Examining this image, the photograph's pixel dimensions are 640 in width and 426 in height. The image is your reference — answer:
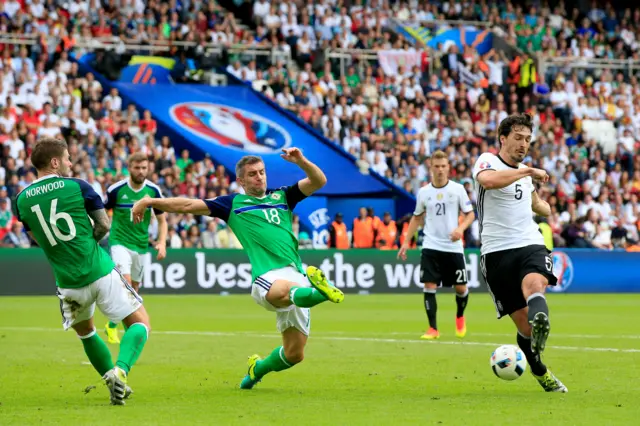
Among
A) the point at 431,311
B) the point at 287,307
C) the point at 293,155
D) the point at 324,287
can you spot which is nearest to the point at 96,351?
the point at 287,307

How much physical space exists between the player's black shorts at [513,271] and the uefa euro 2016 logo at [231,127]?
24.9 m

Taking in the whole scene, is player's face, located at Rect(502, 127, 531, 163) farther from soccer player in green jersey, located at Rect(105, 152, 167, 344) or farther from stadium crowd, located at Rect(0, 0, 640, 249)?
stadium crowd, located at Rect(0, 0, 640, 249)

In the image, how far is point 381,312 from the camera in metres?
22.8

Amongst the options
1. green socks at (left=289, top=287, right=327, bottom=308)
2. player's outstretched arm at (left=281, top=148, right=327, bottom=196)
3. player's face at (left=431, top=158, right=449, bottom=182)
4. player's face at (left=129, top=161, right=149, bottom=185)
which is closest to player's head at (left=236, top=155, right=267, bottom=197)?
player's outstretched arm at (left=281, top=148, right=327, bottom=196)

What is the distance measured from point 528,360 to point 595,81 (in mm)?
34453

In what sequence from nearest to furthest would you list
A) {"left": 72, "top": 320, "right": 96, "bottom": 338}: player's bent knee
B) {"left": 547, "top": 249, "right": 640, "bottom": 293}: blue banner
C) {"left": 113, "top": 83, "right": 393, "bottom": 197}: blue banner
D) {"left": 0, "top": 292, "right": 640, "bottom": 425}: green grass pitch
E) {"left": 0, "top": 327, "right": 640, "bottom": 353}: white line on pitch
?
1. {"left": 0, "top": 292, "right": 640, "bottom": 425}: green grass pitch
2. {"left": 72, "top": 320, "right": 96, "bottom": 338}: player's bent knee
3. {"left": 0, "top": 327, "right": 640, "bottom": 353}: white line on pitch
4. {"left": 547, "top": 249, "right": 640, "bottom": 293}: blue banner
5. {"left": 113, "top": 83, "right": 393, "bottom": 197}: blue banner

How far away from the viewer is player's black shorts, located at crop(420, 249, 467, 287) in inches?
699

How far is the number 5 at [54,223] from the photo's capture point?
30.9 ft

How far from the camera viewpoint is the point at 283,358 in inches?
420

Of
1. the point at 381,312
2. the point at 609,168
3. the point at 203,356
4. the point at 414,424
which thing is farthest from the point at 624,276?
the point at 414,424

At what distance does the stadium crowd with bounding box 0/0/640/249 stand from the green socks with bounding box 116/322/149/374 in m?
18.3

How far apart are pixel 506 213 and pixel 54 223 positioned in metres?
3.83

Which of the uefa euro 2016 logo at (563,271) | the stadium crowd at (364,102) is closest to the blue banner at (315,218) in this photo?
the stadium crowd at (364,102)

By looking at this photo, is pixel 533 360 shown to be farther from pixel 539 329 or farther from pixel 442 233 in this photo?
pixel 442 233
